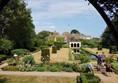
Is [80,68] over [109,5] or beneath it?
beneath

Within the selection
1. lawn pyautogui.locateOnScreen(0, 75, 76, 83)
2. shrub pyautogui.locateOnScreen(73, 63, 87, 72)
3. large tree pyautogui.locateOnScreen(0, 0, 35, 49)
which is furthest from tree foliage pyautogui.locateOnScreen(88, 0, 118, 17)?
large tree pyautogui.locateOnScreen(0, 0, 35, 49)

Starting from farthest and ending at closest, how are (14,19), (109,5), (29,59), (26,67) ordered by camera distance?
(14,19) → (29,59) → (26,67) → (109,5)

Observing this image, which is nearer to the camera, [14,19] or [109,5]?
[109,5]

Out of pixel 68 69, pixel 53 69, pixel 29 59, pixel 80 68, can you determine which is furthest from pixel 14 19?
pixel 80 68

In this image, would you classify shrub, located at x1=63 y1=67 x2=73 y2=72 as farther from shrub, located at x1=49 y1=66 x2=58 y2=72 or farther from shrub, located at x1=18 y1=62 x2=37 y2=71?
shrub, located at x1=18 y1=62 x2=37 y2=71

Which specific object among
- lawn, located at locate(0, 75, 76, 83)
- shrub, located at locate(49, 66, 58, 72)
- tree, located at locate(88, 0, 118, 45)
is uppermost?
tree, located at locate(88, 0, 118, 45)

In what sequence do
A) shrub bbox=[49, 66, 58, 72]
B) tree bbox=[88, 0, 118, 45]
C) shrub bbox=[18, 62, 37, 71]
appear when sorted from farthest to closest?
shrub bbox=[18, 62, 37, 71] → shrub bbox=[49, 66, 58, 72] → tree bbox=[88, 0, 118, 45]

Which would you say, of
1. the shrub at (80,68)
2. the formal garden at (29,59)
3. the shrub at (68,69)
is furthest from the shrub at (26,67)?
the shrub at (80,68)

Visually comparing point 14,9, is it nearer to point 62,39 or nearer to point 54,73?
point 54,73

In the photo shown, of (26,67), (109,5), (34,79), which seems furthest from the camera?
(26,67)

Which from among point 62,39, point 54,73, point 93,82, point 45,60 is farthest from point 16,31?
point 62,39

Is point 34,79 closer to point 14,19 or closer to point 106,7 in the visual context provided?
point 106,7

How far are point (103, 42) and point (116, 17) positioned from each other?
8934 centimetres

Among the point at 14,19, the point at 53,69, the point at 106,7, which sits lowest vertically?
the point at 53,69
